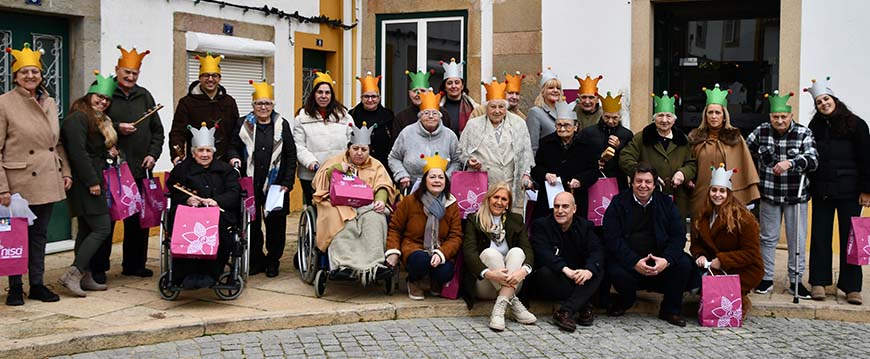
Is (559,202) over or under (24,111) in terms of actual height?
under

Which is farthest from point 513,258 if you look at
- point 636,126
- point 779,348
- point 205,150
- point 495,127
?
point 636,126

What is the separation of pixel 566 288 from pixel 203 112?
3358 mm

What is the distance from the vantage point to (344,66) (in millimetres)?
12992

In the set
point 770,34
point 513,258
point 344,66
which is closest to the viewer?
point 513,258

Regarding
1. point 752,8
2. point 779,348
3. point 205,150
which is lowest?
point 779,348

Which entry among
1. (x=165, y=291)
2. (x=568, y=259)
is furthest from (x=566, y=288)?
(x=165, y=291)

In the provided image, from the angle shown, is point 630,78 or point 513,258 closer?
point 513,258

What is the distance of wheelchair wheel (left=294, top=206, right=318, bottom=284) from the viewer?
7.89 m

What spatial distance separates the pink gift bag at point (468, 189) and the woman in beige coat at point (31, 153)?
9.92 ft

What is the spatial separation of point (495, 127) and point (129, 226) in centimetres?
318

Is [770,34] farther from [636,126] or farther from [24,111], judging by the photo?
[24,111]

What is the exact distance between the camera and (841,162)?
7.80m

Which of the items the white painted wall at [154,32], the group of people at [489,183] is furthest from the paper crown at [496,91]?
the white painted wall at [154,32]

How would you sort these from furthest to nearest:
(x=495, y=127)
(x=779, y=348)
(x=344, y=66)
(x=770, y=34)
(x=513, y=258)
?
(x=344, y=66)
(x=770, y=34)
(x=495, y=127)
(x=513, y=258)
(x=779, y=348)
